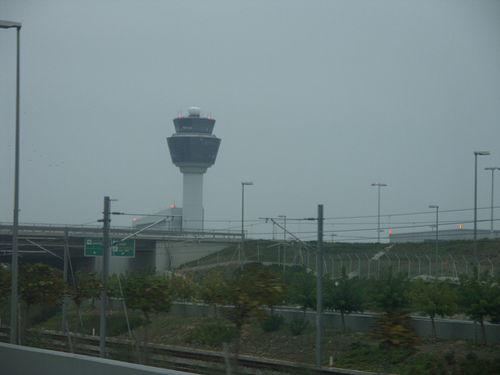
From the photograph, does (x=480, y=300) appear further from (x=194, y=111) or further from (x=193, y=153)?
(x=194, y=111)

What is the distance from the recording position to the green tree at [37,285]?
2847 centimetres

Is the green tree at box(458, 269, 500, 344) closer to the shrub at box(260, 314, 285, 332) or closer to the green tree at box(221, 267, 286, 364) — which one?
the shrub at box(260, 314, 285, 332)

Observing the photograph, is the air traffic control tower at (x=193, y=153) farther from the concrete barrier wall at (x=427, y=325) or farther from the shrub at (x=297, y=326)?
the shrub at (x=297, y=326)

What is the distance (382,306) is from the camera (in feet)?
111

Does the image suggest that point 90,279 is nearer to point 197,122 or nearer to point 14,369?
point 14,369

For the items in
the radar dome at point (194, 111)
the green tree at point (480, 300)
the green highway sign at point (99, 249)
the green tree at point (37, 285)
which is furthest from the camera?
the radar dome at point (194, 111)

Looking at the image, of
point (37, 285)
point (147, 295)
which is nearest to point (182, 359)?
point (147, 295)

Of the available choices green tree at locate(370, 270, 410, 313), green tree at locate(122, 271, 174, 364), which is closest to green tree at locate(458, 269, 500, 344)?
green tree at locate(370, 270, 410, 313)

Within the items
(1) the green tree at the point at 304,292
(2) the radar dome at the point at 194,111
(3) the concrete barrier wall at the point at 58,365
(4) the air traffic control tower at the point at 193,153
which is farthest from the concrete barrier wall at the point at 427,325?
(2) the radar dome at the point at 194,111

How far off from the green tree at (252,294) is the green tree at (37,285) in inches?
586

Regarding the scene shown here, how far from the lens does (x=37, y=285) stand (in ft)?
93.4

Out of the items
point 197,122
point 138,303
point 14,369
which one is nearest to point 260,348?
point 138,303

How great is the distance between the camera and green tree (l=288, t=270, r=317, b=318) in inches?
1507

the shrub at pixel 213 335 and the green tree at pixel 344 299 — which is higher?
the green tree at pixel 344 299
